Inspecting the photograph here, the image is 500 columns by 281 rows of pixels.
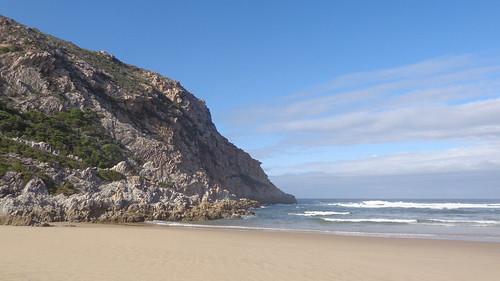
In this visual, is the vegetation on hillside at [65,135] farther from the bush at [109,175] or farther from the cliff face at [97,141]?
the bush at [109,175]

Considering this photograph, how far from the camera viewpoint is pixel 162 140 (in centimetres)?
5828

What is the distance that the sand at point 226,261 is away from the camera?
938 cm

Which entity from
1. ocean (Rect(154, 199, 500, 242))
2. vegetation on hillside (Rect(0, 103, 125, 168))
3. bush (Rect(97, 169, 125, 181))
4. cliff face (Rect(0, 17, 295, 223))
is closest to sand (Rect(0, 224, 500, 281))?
ocean (Rect(154, 199, 500, 242))

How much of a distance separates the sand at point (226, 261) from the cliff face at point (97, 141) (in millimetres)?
12131

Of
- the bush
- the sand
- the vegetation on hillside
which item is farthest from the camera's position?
the vegetation on hillside

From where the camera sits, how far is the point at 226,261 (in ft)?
38.0

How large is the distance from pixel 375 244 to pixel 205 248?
281 inches

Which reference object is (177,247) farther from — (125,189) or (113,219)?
(125,189)

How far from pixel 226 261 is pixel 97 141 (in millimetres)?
39785

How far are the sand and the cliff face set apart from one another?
478 inches

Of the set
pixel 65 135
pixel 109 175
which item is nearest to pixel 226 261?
pixel 109 175

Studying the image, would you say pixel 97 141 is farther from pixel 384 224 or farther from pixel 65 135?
pixel 384 224

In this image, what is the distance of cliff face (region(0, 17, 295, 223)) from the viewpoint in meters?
30.1

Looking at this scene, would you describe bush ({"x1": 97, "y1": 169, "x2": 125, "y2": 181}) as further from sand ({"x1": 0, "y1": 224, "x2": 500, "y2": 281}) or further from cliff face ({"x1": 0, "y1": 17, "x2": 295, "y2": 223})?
sand ({"x1": 0, "y1": 224, "x2": 500, "y2": 281})
